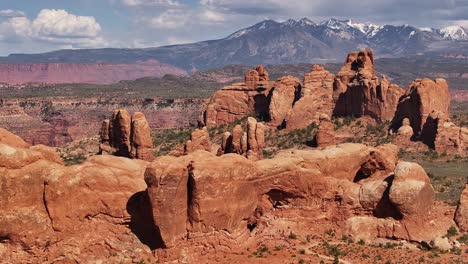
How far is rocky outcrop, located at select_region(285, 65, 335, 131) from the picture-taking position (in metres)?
98.7

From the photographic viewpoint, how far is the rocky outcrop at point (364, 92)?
96125 millimetres

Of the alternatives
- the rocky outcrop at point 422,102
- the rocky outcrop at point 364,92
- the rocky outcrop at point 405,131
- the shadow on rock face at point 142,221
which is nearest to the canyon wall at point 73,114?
the rocky outcrop at point 364,92

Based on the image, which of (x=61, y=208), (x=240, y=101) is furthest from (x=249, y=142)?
(x=240, y=101)

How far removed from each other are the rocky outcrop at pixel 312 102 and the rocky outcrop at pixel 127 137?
30.3 meters

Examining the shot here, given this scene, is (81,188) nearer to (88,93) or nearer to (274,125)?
(274,125)

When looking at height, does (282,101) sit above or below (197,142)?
above

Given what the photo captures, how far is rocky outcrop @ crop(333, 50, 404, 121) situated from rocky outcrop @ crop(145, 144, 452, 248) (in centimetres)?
5202

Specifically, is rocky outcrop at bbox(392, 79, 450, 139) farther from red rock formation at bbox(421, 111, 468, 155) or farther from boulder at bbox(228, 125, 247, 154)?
boulder at bbox(228, 125, 247, 154)

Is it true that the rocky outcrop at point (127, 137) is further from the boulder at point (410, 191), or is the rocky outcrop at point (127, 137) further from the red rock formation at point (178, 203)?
the boulder at point (410, 191)

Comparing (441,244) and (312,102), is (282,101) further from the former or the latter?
(441,244)

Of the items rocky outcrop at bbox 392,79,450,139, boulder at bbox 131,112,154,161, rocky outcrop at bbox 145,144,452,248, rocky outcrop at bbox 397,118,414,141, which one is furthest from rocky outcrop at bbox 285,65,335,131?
rocky outcrop at bbox 145,144,452,248

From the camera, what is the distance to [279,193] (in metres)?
41.2

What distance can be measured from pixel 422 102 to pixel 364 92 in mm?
10011

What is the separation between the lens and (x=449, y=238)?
41.7 meters
